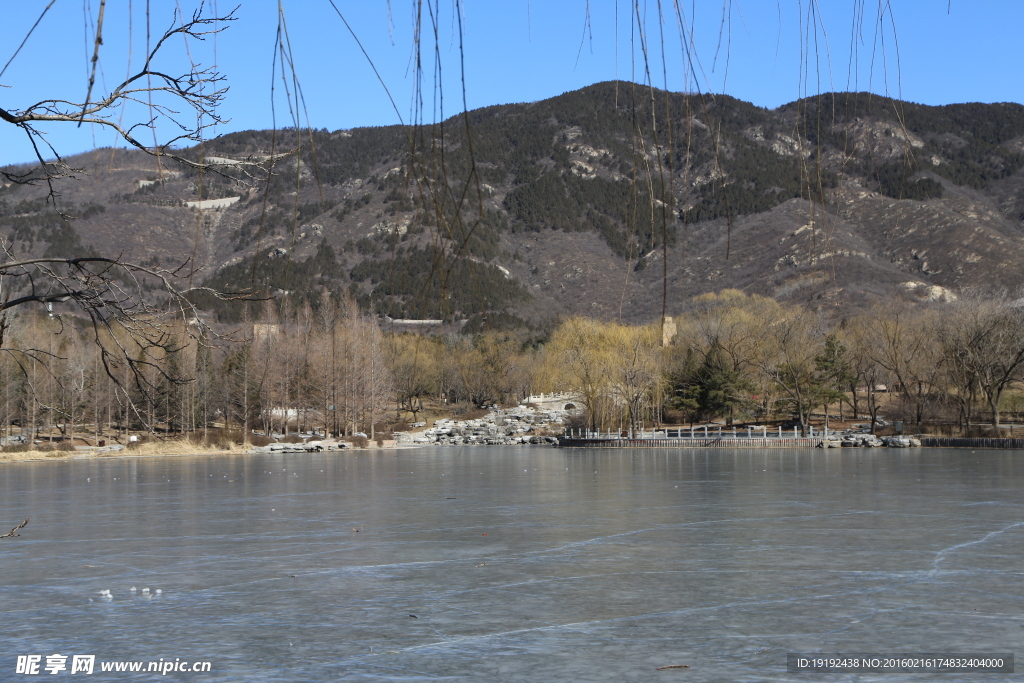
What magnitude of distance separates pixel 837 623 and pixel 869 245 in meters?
142

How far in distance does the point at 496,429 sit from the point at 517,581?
61.5 m

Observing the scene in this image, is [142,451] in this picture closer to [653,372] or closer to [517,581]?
[653,372]

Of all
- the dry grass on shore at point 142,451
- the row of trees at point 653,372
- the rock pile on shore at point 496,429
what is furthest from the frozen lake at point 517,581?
the rock pile on shore at point 496,429

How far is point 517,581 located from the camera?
39.9 feet

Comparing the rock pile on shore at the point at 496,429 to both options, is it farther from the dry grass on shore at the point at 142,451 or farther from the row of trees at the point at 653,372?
the dry grass on shore at the point at 142,451

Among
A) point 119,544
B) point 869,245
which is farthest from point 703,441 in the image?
point 869,245

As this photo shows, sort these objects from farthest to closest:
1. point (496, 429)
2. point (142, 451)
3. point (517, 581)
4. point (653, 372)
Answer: point (496, 429)
point (653, 372)
point (142, 451)
point (517, 581)

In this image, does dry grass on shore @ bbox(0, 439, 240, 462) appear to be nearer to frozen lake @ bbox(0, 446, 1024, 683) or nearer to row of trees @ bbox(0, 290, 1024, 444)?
row of trees @ bbox(0, 290, 1024, 444)

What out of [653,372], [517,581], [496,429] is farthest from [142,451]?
[517,581]

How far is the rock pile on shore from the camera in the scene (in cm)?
6781

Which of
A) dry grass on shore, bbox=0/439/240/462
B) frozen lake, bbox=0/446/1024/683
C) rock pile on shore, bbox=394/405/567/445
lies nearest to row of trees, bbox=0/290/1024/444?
dry grass on shore, bbox=0/439/240/462

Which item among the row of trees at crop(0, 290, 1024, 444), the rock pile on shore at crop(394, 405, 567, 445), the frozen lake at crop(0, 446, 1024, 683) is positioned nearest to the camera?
the frozen lake at crop(0, 446, 1024, 683)

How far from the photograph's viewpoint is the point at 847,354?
6725cm

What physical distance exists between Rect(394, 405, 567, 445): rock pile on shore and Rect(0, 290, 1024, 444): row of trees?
367 centimetres
